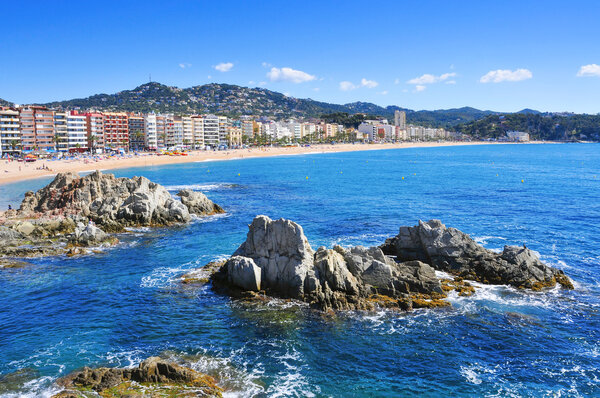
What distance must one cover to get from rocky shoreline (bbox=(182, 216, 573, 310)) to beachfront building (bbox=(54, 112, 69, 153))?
111518 millimetres

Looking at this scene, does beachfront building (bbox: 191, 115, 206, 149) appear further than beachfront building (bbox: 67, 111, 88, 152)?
Yes

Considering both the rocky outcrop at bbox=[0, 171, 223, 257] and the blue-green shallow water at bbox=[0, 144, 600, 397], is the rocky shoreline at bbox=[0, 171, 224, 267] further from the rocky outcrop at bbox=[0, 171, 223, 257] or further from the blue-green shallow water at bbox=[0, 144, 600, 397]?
the blue-green shallow water at bbox=[0, 144, 600, 397]

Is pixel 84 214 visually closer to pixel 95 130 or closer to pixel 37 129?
pixel 37 129

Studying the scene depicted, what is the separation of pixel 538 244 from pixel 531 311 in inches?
514

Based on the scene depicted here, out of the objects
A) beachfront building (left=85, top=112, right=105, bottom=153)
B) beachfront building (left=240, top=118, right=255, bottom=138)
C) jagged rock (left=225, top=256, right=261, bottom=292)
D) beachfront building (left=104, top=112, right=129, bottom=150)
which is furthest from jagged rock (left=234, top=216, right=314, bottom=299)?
beachfront building (left=240, top=118, right=255, bottom=138)

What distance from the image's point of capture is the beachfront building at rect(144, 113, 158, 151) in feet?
468

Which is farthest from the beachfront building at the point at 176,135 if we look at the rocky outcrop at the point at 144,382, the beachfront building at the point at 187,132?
the rocky outcrop at the point at 144,382

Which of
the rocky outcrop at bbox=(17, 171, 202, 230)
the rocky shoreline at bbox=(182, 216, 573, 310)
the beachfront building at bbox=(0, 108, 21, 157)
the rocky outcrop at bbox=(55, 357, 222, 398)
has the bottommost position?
the rocky outcrop at bbox=(55, 357, 222, 398)

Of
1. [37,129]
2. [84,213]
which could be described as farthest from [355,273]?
[37,129]

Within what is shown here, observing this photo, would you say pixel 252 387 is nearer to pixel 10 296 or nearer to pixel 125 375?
pixel 125 375

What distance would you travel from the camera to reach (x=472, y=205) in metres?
47.3

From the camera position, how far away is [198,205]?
43250 mm

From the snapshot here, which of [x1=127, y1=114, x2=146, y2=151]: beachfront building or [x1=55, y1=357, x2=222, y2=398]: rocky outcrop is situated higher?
[x1=127, y1=114, x2=146, y2=151]: beachfront building

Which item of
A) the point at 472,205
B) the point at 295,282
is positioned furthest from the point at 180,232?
the point at 472,205
